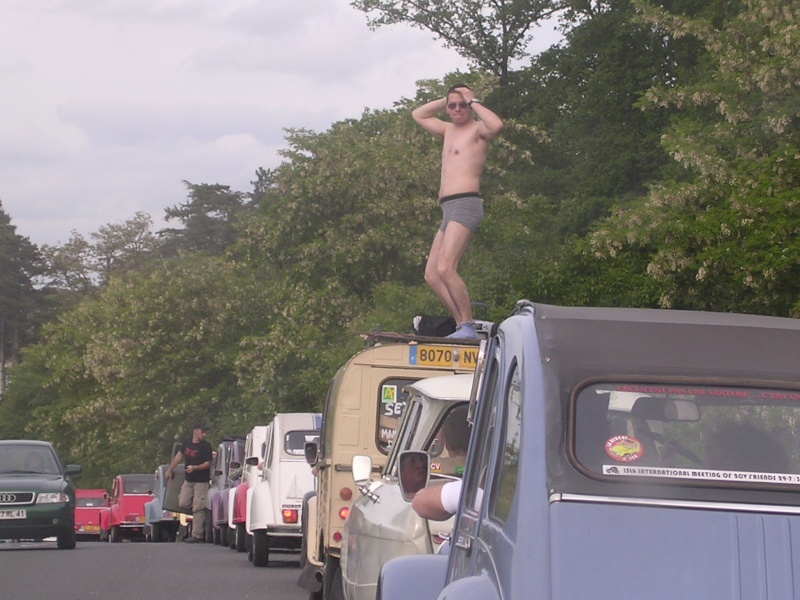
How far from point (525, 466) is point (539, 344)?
45 cm

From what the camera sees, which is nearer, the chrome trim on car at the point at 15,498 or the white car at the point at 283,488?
the white car at the point at 283,488

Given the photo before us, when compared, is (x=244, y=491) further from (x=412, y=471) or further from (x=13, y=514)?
(x=412, y=471)

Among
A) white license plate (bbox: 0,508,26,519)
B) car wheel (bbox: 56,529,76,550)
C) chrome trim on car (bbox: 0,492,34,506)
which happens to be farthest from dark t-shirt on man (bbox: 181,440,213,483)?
white license plate (bbox: 0,508,26,519)

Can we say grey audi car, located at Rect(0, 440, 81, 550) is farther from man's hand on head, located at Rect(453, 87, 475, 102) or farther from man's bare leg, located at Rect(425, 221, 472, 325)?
man's hand on head, located at Rect(453, 87, 475, 102)

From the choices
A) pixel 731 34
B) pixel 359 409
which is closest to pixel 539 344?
pixel 359 409

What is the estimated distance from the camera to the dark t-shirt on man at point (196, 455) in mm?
24797

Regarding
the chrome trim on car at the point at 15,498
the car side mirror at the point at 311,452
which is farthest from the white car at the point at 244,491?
the car side mirror at the point at 311,452

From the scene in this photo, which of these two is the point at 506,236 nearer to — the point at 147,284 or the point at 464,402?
the point at 147,284

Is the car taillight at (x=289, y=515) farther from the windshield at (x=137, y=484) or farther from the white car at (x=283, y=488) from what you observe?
the windshield at (x=137, y=484)

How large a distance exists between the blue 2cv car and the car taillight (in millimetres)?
13862

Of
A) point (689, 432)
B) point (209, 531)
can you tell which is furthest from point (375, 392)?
point (209, 531)

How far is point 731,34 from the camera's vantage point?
33.9 meters

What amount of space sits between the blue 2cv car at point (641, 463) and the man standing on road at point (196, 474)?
19982mm

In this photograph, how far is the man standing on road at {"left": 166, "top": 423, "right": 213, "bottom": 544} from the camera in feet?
81.3
